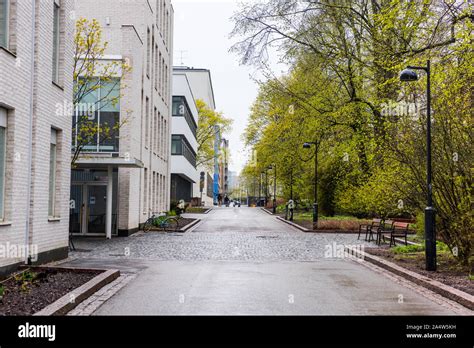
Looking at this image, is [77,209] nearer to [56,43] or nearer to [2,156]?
[56,43]

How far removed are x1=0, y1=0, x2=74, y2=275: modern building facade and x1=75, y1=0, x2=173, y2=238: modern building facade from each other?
6.78m

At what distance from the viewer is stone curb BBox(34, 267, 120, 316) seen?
25.7 feet

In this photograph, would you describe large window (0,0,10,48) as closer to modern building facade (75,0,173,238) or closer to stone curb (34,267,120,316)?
stone curb (34,267,120,316)

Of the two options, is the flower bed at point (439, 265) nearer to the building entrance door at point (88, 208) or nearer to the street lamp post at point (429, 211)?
the street lamp post at point (429, 211)

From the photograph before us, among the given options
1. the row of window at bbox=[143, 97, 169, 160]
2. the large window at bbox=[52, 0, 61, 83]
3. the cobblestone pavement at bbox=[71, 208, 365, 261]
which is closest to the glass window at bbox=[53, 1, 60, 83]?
the large window at bbox=[52, 0, 61, 83]

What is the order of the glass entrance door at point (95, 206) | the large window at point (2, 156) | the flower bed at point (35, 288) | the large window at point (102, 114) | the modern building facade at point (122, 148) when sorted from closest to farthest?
the flower bed at point (35, 288), the large window at point (2, 156), the large window at point (102, 114), the modern building facade at point (122, 148), the glass entrance door at point (95, 206)

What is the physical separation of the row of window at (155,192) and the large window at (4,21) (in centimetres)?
1886

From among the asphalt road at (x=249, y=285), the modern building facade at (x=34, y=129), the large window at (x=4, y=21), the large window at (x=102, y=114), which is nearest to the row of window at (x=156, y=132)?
the large window at (x=102, y=114)

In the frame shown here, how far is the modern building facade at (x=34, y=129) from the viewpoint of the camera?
11681mm

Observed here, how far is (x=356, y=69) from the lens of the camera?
98.7 feet
